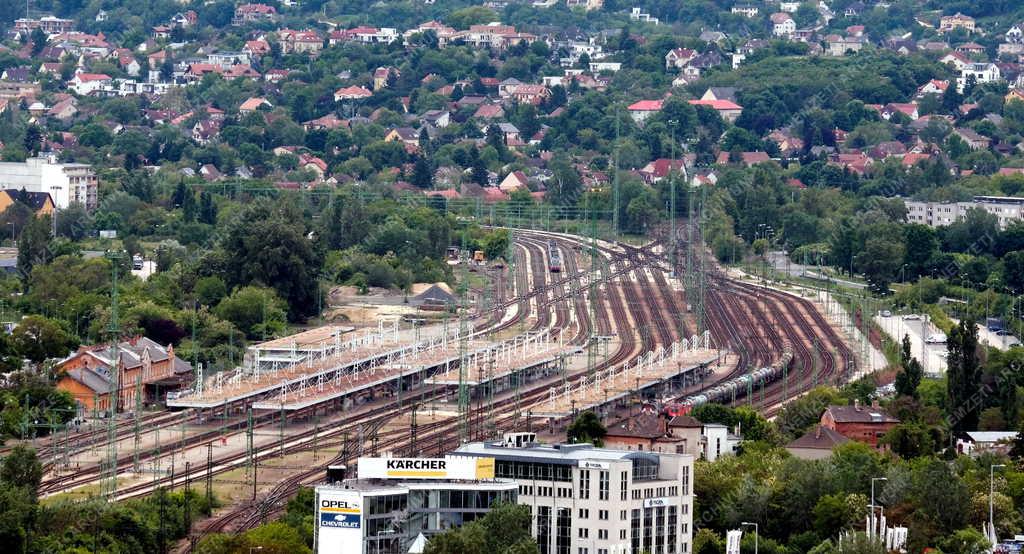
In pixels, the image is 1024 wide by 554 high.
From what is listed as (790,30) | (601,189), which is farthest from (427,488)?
(790,30)

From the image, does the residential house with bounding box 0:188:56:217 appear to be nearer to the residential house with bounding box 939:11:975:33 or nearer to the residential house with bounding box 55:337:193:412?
the residential house with bounding box 55:337:193:412

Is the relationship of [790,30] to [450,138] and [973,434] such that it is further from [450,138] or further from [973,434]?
[973,434]

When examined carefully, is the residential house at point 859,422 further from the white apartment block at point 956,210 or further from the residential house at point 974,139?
the residential house at point 974,139

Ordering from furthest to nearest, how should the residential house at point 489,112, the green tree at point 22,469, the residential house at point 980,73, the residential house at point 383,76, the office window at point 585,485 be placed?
the residential house at point 383,76 → the residential house at point 980,73 → the residential house at point 489,112 → the green tree at point 22,469 → the office window at point 585,485

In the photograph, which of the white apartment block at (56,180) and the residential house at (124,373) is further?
the white apartment block at (56,180)

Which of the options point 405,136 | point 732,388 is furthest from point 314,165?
point 732,388

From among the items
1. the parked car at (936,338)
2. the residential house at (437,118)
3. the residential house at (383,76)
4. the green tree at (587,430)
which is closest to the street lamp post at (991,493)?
the green tree at (587,430)

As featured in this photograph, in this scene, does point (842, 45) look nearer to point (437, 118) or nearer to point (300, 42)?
point (437, 118)
